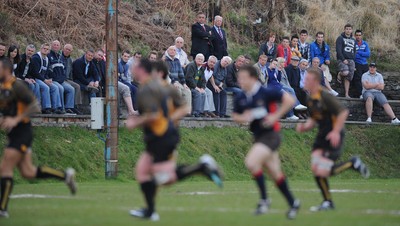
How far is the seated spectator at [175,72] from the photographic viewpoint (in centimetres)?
2706

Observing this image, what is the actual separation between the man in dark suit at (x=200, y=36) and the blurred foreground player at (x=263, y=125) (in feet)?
46.8

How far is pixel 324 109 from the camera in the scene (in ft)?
54.1

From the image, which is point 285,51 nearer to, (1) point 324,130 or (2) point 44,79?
(2) point 44,79

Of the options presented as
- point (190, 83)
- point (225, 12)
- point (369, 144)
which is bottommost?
point (369, 144)

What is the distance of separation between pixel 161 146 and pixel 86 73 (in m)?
13.3

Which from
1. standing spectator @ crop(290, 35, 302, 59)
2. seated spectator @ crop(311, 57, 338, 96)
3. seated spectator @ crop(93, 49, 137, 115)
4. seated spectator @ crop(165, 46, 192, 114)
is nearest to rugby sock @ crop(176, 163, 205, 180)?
seated spectator @ crop(93, 49, 137, 115)

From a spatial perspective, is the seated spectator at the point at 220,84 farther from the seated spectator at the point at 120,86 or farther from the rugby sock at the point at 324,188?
the rugby sock at the point at 324,188

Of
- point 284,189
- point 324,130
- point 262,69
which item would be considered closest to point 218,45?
point 262,69

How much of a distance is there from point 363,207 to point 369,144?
1602 cm

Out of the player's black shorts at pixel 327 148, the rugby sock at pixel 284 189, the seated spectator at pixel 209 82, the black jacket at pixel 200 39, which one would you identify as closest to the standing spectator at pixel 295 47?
the black jacket at pixel 200 39

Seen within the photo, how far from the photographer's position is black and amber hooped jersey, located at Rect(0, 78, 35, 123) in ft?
49.9

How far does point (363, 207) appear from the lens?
16.6 metres

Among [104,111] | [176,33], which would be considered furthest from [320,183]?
[176,33]

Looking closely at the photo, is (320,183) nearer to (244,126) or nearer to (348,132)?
(244,126)
